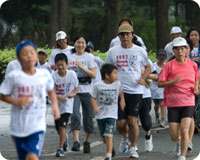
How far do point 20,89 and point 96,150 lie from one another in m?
3.99

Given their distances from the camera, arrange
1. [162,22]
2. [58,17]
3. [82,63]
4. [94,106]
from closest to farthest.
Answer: [94,106] < [82,63] < [58,17] < [162,22]

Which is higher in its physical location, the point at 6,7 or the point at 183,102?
the point at 6,7

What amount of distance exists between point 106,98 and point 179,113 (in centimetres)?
108

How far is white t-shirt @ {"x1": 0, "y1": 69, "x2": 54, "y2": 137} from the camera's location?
22.7 ft

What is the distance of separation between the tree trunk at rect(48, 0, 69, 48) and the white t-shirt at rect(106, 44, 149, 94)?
14789mm

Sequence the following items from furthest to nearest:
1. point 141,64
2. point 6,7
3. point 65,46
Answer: point 6,7 < point 65,46 < point 141,64

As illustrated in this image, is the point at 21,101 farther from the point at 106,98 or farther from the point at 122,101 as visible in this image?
the point at 122,101

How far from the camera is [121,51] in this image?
32.1ft

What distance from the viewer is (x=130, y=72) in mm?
9734

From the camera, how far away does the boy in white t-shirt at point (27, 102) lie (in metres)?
6.92

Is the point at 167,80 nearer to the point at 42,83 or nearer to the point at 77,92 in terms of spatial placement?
the point at 77,92

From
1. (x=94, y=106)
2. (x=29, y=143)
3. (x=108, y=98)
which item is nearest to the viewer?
(x=29, y=143)

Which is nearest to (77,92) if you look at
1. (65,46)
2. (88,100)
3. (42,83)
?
(88,100)

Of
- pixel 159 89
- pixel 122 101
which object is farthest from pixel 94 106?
pixel 159 89
